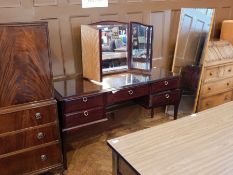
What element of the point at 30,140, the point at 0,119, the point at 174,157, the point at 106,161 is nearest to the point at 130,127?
the point at 106,161

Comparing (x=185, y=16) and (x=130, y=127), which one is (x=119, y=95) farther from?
(x=185, y=16)

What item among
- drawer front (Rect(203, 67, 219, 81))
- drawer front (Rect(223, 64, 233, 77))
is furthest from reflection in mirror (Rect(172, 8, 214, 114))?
drawer front (Rect(223, 64, 233, 77))

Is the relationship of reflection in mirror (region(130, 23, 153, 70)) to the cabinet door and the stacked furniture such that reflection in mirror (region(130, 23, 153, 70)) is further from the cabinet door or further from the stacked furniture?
the cabinet door

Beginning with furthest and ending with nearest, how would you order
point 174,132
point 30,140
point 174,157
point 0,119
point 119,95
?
point 119,95, point 30,140, point 0,119, point 174,132, point 174,157

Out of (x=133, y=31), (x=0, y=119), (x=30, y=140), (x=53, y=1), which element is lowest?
(x=30, y=140)

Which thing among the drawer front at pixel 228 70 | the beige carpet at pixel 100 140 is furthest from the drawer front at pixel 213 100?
the beige carpet at pixel 100 140

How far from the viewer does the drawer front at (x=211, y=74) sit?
10.1ft

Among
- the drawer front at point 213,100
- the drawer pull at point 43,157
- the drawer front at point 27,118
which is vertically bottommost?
the drawer pull at point 43,157

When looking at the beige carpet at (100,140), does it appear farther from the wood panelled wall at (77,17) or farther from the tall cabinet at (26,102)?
the wood panelled wall at (77,17)

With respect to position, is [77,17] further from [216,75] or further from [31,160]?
[216,75]

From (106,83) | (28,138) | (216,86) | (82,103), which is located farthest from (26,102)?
(216,86)

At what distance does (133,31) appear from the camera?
2664mm

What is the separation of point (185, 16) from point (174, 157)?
225 cm

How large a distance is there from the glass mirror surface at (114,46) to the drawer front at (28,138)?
88cm
